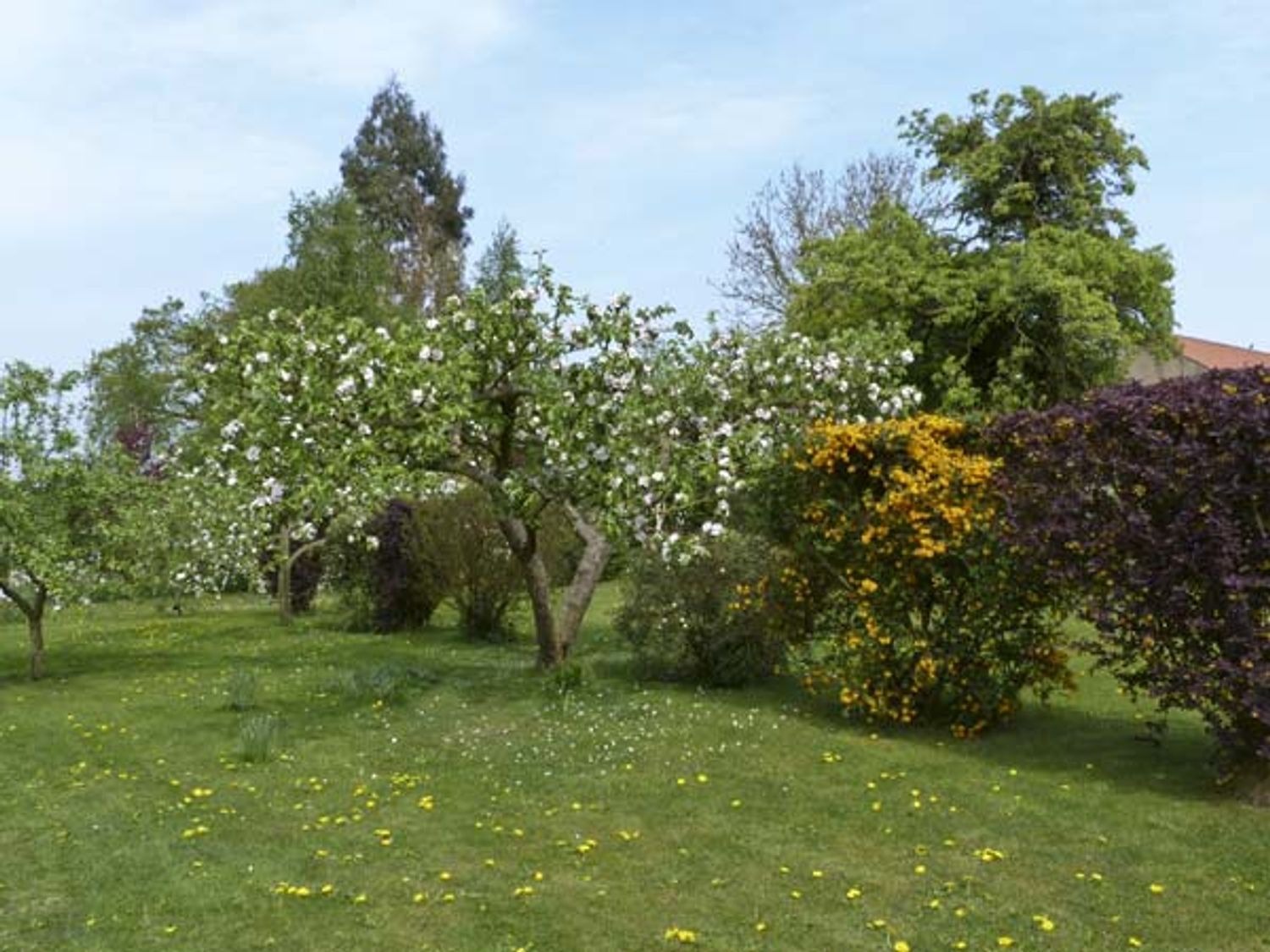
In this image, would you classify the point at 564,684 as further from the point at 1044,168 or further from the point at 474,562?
the point at 1044,168

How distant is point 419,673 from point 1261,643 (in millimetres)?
7693

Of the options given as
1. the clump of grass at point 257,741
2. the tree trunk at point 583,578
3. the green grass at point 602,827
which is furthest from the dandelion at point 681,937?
the tree trunk at point 583,578

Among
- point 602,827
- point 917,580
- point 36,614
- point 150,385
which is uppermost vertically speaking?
point 150,385

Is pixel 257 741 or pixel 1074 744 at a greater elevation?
pixel 1074 744

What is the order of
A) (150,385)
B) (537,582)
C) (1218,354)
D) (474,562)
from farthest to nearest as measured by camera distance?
(1218,354)
(150,385)
(474,562)
(537,582)

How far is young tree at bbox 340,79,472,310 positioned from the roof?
100 ft

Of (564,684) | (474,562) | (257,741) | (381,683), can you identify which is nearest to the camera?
(257,741)

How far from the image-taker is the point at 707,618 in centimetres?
1064

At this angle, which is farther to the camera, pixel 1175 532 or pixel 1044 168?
pixel 1044 168

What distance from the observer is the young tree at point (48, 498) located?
11461 mm

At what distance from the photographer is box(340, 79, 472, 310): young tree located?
1896 inches

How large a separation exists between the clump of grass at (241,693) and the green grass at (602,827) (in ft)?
0.13

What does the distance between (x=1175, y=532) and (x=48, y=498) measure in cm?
1072

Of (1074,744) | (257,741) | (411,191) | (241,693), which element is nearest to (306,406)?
(241,693)
